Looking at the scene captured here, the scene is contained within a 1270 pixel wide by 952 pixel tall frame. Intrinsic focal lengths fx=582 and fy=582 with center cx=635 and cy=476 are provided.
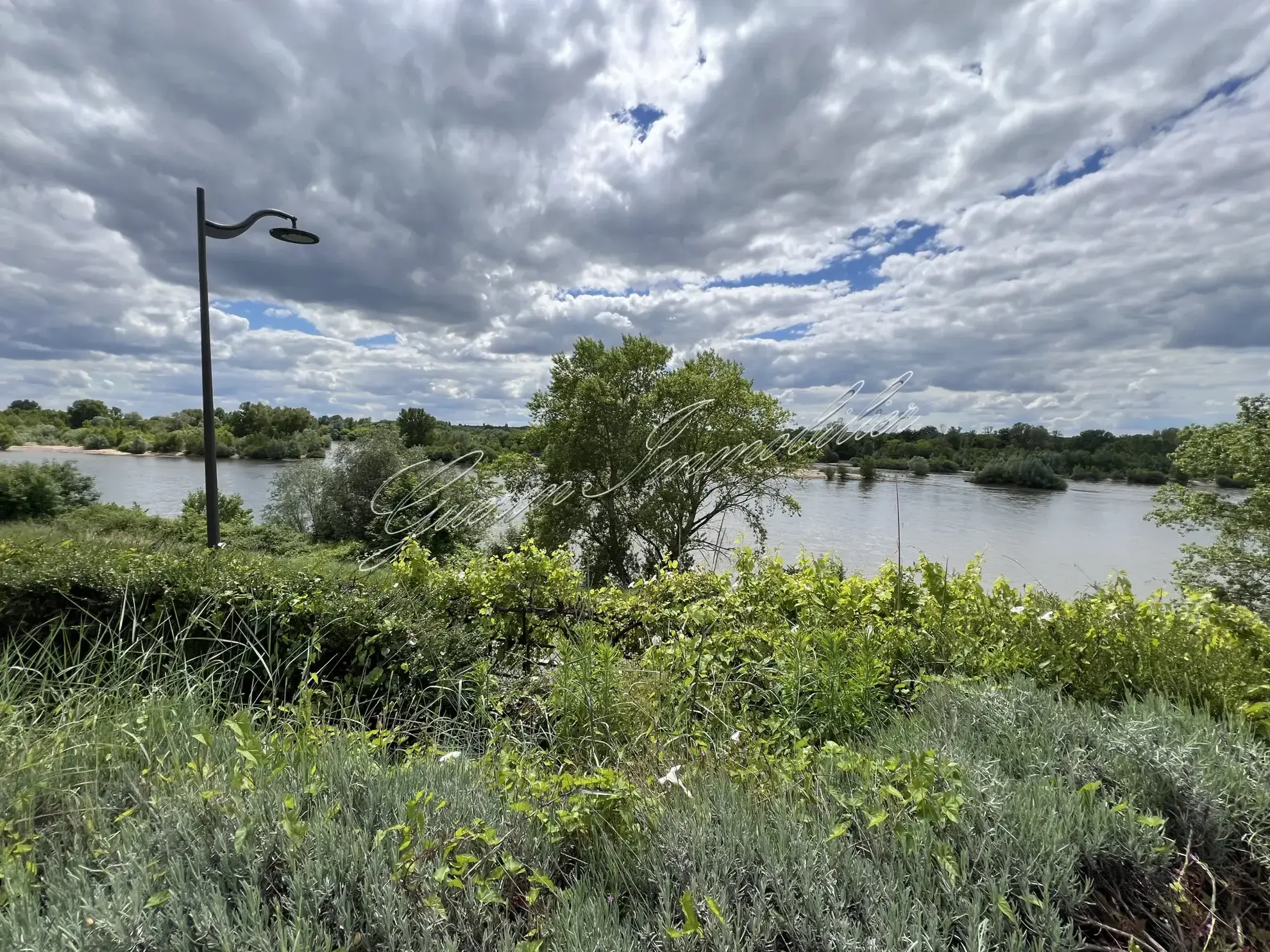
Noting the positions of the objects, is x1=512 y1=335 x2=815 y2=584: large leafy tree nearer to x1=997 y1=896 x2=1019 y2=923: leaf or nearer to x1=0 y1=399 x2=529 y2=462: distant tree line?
x1=0 y1=399 x2=529 y2=462: distant tree line

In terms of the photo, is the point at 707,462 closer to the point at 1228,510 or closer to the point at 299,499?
the point at 1228,510

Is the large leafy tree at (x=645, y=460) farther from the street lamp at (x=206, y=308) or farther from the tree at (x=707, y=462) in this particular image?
the street lamp at (x=206, y=308)

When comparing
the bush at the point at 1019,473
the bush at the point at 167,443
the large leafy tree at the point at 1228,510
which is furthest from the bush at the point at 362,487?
the bush at the point at 167,443

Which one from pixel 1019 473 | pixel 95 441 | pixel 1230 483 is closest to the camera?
pixel 1230 483

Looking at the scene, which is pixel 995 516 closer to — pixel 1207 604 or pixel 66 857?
pixel 1207 604

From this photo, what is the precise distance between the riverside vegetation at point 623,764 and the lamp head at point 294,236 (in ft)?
17.3

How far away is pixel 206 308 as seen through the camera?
705 centimetres

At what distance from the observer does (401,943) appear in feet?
3.95

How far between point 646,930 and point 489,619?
2.37m

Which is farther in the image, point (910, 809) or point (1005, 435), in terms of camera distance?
point (1005, 435)

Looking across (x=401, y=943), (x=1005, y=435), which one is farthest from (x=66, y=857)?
(x=1005, y=435)

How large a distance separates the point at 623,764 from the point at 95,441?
4996cm

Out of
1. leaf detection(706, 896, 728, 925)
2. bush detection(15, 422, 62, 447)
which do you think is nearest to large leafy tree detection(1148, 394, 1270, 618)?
leaf detection(706, 896, 728, 925)

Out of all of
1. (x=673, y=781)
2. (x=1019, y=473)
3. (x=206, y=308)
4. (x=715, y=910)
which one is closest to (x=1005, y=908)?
(x=715, y=910)
